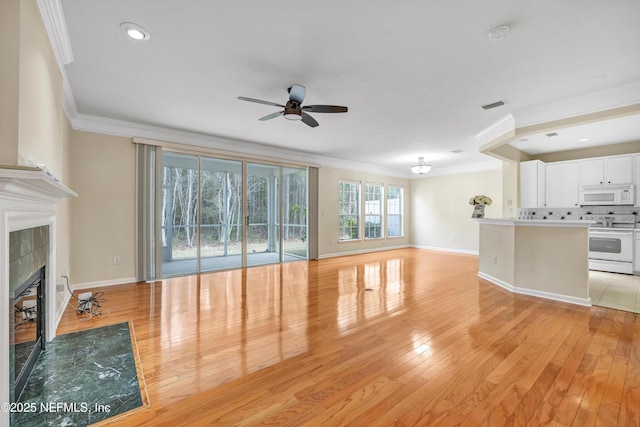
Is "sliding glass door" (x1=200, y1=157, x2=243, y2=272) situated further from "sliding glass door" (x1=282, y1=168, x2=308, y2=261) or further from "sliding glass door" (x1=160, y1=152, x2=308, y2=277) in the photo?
"sliding glass door" (x1=282, y1=168, x2=308, y2=261)

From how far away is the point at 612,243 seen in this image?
18.1 feet

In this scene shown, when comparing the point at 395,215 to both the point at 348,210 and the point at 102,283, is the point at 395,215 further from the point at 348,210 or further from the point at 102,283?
the point at 102,283

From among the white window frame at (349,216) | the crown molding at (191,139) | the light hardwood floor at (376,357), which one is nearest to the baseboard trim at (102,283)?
the light hardwood floor at (376,357)

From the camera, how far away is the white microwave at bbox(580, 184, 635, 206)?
215 inches

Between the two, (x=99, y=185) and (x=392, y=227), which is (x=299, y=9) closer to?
(x=99, y=185)

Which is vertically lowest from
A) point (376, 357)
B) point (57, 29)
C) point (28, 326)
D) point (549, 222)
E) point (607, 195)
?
point (376, 357)

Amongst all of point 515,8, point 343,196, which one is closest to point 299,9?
point 515,8

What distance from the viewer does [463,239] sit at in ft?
27.6

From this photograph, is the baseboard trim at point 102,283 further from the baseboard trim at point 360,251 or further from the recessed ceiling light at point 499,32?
the recessed ceiling light at point 499,32

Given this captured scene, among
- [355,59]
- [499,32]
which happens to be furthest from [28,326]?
[499,32]

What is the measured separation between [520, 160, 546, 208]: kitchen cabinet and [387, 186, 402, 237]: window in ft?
12.4

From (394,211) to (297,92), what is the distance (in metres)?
7.12

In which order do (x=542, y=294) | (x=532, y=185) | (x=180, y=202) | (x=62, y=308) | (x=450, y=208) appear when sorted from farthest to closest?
(x=450, y=208), (x=532, y=185), (x=180, y=202), (x=542, y=294), (x=62, y=308)

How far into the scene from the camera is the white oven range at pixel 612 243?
17.6 feet
